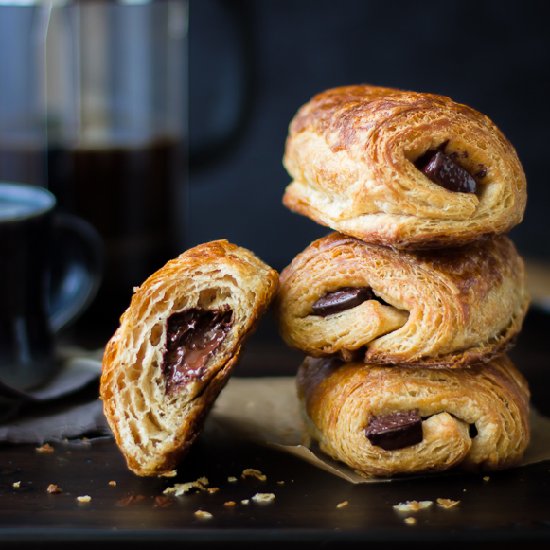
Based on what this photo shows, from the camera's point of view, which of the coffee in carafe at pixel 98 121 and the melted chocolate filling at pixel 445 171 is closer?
the melted chocolate filling at pixel 445 171

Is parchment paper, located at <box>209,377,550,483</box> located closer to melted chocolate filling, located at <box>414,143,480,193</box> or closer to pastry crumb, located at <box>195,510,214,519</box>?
pastry crumb, located at <box>195,510,214,519</box>

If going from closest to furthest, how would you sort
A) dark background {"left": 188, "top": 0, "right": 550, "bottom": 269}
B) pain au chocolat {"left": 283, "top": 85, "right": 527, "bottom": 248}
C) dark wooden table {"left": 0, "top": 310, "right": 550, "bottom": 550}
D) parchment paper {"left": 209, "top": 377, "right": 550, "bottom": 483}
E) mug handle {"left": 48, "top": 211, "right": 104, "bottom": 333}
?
dark wooden table {"left": 0, "top": 310, "right": 550, "bottom": 550} → pain au chocolat {"left": 283, "top": 85, "right": 527, "bottom": 248} → parchment paper {"left": 209, "top": 377, "right": 550, "bottom": 483} → mug handle {"left": 48, "top": 211, "right": 104, "bottom": 333} → dark background {"left": 188, "top": 0, "right": 550, "bottom": 269}

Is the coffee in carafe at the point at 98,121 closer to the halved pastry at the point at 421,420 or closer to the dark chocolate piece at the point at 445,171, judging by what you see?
the halved pastry at the point at 421,420

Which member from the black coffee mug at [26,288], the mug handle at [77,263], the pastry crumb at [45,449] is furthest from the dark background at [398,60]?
the pastry crumb at [45,449]

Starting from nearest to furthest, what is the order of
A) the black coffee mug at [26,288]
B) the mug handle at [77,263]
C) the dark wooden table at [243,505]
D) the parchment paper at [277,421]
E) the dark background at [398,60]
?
the dark wooden table at [243,505], the parchment paper at [277,421], the black coffee mug at [26,288], the mug handle at [77,263], the dark background at [398,60]

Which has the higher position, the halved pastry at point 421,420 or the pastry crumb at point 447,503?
the halved pastry at point 421,420

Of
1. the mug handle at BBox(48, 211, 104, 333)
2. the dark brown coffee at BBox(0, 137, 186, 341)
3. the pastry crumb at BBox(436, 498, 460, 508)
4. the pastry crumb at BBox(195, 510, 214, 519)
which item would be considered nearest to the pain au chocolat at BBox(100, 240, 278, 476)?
the pastry crumb at BBox(195, 510, 214, 519)

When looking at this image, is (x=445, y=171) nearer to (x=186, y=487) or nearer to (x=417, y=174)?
(x=417, y=174)
